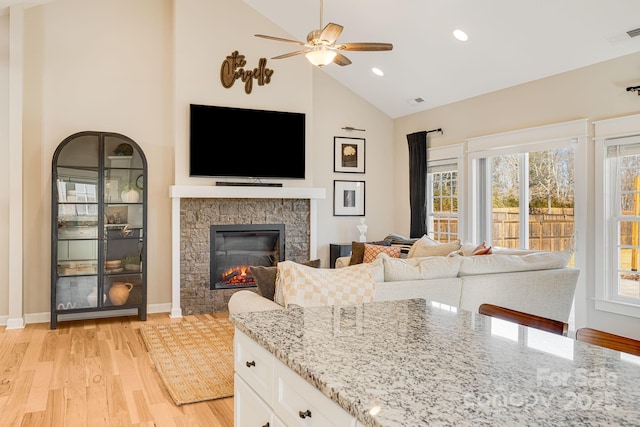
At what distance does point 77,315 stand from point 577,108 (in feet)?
19.3

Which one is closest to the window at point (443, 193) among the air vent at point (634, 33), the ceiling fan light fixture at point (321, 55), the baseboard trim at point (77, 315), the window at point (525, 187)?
the window at point (525, 187)

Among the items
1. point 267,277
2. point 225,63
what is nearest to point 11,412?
point 267,277

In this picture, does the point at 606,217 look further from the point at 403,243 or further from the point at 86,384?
the point at 86,384

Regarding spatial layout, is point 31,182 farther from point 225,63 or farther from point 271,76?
point 271,76

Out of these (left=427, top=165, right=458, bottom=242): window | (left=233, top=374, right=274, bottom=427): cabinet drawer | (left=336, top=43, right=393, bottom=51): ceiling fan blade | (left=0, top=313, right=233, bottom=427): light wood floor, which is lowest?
(left=0, top=313, right=233, bottom=427): light wood floor

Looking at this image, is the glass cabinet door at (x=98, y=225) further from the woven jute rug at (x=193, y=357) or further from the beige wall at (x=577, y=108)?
the beige wall at (x=577, y=108)

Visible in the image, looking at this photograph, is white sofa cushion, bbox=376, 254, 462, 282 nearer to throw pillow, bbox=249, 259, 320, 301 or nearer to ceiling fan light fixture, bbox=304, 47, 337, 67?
throw pillow, bbox=249, 259, 320, 301

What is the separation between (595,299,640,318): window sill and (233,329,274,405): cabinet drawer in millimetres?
4125

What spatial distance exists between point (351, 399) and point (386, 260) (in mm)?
2318

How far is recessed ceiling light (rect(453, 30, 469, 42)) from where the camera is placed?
5047 mm

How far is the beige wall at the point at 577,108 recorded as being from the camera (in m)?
4.54

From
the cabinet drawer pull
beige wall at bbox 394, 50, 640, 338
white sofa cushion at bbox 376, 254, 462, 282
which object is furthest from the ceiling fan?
the cabinet drawer pull

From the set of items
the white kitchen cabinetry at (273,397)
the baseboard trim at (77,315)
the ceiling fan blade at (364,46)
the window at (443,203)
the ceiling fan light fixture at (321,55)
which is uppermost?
the ceiling fan blade at (364,46)

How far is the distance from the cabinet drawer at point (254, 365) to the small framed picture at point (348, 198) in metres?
5.56
